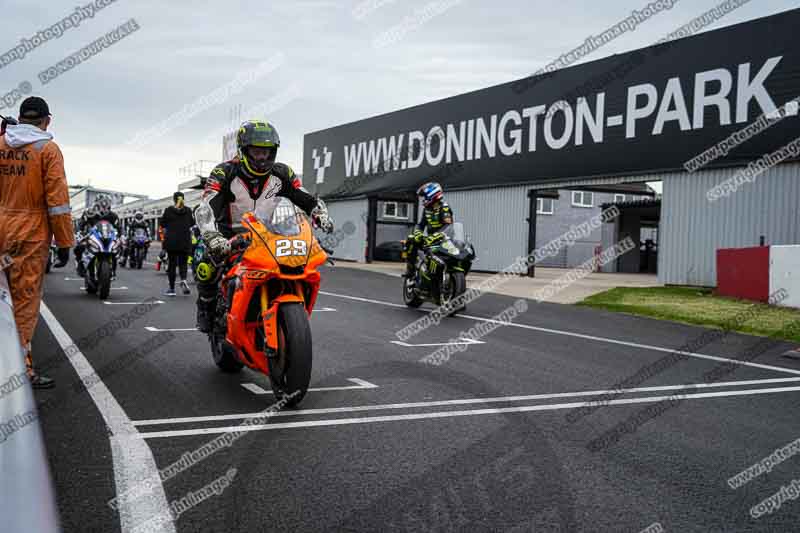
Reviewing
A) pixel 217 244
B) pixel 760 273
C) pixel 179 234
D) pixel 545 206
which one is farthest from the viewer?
pixel 545 206

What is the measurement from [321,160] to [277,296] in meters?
36.3

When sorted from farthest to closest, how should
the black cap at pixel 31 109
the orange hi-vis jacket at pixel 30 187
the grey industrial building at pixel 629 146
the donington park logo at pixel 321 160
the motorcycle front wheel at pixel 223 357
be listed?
the donington park logo at pixel 321 160, the grey industrial building at pixel 629 146, the motorcycle front wheel at pixel 223 357, the black cap at pixel 31 109, the orange hi-vis jacket at pixel 30 187

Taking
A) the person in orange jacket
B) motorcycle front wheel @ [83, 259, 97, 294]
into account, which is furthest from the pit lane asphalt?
motorcycle front wheel @ [83, 259, 97, 294]

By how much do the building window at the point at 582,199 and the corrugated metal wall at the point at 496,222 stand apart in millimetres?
16974

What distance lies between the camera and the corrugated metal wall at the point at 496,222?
89.4 feet

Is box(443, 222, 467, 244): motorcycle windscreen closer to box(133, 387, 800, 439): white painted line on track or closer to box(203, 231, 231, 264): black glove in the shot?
box(133, 387, 800, 439): white painted line on track

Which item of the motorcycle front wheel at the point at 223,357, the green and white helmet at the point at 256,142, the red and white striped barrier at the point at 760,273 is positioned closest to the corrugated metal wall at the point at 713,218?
the red and white striped barrier at the point at 760,273

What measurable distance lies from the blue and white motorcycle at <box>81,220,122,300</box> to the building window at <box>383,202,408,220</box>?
29121mm

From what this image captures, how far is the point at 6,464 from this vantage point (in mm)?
1664

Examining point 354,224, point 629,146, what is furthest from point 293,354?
point 354,224

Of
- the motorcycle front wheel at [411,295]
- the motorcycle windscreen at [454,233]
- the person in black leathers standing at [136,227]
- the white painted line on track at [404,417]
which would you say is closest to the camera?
the white painted line on track at [404,417]

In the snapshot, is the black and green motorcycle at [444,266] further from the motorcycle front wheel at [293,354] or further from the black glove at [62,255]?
the motorcycle front wheel at [293,354]

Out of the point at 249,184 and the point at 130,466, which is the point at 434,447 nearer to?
the point at 130,466

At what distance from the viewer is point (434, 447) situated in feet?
15.1
